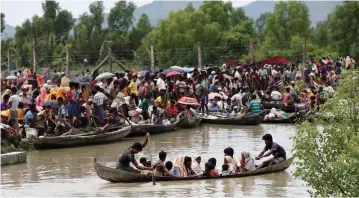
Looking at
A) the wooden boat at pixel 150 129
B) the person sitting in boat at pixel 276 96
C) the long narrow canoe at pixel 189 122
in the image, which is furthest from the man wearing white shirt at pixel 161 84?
→ the person sitting in boat at pixel 276 96

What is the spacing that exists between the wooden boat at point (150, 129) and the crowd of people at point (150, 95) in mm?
248

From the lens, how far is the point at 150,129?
2462 cm

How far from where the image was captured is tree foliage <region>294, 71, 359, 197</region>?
10.4 m

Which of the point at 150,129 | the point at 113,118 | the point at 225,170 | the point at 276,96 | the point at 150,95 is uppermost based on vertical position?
the point at 150,95

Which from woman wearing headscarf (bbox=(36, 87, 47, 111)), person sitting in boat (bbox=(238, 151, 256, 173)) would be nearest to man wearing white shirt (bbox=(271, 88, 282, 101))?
woman wearing headscarf (bbox=(36, 87, 47, 111))

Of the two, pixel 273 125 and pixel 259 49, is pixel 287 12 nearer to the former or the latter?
pixel 259 49

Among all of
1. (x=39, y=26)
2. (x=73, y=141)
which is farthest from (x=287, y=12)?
(x=73, y=141)

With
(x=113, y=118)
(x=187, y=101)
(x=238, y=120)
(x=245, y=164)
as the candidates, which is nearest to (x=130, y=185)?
(x=245, y=164)

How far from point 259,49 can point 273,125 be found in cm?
3875

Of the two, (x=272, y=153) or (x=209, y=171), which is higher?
(x=272, y=153)

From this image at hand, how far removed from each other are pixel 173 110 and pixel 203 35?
1567 inches

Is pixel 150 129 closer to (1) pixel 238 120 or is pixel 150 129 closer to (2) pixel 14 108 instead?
(1) pixel 238 120

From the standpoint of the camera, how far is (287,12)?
225 ft

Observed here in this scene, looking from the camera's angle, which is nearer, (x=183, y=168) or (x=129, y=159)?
(x=129, y=159)
